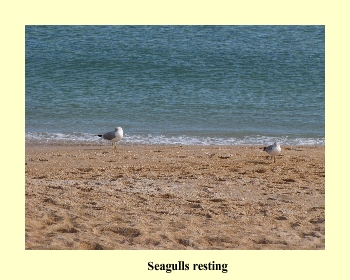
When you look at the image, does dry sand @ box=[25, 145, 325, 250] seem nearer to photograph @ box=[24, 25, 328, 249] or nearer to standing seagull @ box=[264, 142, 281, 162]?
photograph @ box=[24, 25, 328, 249]

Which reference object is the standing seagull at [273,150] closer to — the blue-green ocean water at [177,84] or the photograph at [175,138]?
the photograph at [175,138]

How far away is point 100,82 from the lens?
74.5ft

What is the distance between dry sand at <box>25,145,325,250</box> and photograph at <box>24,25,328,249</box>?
0.08ft

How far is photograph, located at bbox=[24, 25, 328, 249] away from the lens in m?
7.77

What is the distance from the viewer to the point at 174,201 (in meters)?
8.87

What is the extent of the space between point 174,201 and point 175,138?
646 centimetres

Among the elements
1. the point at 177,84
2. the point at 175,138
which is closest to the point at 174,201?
the point at 175,138

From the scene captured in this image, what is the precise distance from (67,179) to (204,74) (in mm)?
14360

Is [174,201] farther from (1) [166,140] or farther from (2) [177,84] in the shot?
(2) [177,84]

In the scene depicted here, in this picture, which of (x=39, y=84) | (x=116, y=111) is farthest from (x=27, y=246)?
(x=39, y=84)

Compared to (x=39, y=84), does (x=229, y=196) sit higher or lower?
lower

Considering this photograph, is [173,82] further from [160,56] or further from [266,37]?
[266,37]

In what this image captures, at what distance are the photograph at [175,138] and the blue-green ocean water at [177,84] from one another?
0.06 m

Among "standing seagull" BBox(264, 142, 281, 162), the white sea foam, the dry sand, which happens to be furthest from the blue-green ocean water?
the dry sand
